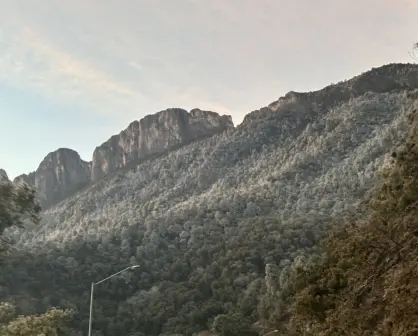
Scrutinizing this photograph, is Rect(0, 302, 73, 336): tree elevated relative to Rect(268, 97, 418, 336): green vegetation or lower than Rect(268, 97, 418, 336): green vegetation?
lower

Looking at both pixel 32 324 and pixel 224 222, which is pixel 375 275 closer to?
pixel 32 324

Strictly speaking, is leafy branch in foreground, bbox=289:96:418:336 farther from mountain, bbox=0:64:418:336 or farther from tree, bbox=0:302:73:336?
mountain, bbox=0:64:418:336

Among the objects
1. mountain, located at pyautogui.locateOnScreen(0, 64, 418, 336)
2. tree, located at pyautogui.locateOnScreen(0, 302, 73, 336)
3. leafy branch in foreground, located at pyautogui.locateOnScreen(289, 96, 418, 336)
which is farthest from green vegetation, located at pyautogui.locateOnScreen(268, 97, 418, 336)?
mountain, located at pyautogui.locateOnScreen(0, 64, 418, 336)

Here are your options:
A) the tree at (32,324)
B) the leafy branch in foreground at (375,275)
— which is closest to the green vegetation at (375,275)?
the leafy branch in foreground at (375,275)

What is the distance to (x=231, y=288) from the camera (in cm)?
7756

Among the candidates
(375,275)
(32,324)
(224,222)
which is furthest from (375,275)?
(224,222)

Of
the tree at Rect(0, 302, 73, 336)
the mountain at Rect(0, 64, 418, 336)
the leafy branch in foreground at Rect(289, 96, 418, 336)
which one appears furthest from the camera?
the mountain at Rect(0, 64, 418, 336)

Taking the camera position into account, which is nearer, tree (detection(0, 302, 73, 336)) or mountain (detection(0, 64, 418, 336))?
tree (detection(0, 302, 73, 336))

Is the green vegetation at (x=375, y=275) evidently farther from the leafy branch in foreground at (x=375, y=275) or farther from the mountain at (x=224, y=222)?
the mountain at (x=224, y=222)

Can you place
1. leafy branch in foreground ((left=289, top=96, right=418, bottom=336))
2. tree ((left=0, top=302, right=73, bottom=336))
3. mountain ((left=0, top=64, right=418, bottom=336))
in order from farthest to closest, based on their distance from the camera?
mountain ((left=0, top=64, right=418, bottom=336)) < tree ((left=0, top=302, right=73, bottom=336)) < leafy branch in foreground ((left=289, top=96, right=418, bottom=336))

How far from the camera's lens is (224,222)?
4028 inches

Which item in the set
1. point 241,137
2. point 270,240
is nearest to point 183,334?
point 270,240

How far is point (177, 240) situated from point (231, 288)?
88.1ft

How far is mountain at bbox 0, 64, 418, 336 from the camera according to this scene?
2943 inches
